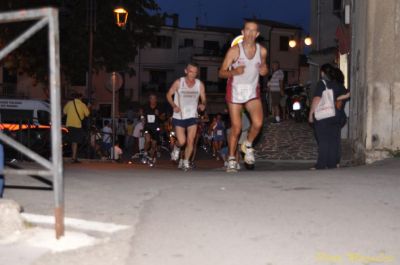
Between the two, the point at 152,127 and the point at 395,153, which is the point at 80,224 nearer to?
the point at 395,153

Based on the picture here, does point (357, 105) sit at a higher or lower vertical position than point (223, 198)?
higher

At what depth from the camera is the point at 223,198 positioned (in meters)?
5.95

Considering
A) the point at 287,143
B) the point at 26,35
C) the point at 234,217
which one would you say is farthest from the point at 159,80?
the point at 26,35

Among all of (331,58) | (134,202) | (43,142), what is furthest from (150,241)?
(331,58)

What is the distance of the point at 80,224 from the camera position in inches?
194

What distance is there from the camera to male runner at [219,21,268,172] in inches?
341

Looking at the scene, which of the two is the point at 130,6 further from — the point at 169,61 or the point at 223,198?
the point at 223,198

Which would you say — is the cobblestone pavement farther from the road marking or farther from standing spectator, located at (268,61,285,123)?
the road marking

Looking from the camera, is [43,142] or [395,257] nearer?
[395,257]

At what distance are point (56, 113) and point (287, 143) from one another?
12.9m

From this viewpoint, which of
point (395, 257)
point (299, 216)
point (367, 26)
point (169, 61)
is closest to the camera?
point (395, 257)

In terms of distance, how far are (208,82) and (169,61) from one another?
452 cm

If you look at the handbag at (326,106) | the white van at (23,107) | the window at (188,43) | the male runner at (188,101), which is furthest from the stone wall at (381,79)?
the window at (188,43)

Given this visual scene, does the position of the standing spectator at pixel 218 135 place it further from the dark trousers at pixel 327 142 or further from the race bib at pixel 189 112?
the dark trousers at pixel 327 142
